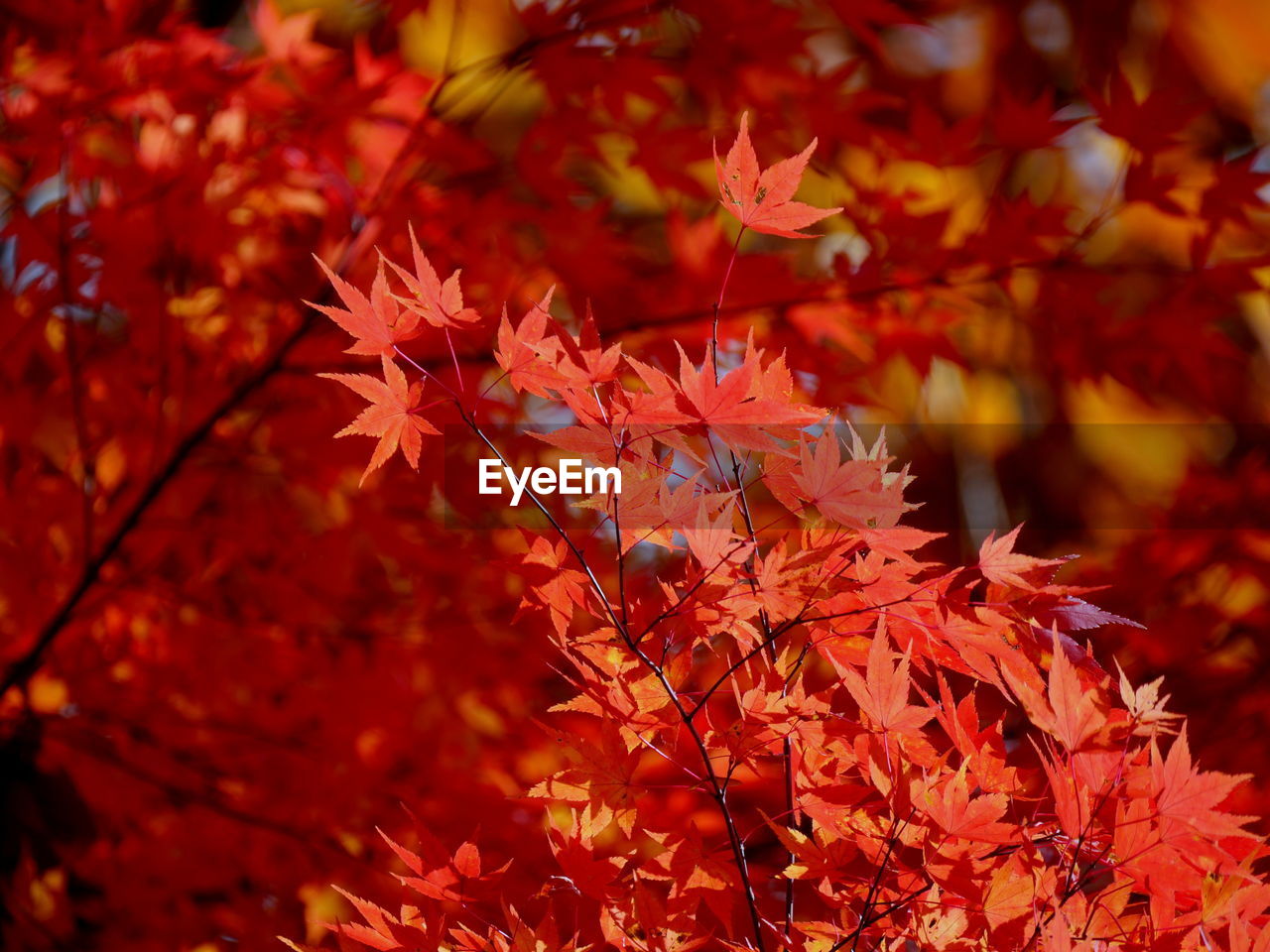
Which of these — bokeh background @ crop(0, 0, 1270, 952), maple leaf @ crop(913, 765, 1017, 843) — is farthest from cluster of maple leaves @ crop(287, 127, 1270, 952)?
bokeh background @ crop(0, 0, 1270, 952)

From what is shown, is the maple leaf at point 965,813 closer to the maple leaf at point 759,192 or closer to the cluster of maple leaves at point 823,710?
the cluster of maple leaves at point 823,710

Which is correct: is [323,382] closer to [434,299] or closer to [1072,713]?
[434,299]

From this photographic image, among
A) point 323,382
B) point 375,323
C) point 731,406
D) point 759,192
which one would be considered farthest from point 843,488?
point 323,382

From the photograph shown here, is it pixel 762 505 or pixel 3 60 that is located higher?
pixel 3 60

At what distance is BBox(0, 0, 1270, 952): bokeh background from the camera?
1424 mm

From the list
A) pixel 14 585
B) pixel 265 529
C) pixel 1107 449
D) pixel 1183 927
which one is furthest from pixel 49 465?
pixel 1107 449

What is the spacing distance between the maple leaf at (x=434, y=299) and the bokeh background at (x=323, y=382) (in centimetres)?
85

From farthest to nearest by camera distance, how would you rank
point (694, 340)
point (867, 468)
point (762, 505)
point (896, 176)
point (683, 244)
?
point (896, 176)
point (762, 505)
point (683, 244)
point (694, 340)
point (867, 468)

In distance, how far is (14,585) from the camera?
1.45 metres

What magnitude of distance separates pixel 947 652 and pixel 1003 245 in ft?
3.45

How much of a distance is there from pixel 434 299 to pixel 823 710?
32 cm

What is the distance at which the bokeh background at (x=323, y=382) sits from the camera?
1424 millimetres

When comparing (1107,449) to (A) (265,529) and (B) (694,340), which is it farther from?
(A) (265,529)

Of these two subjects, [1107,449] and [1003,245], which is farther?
[1107,449]
